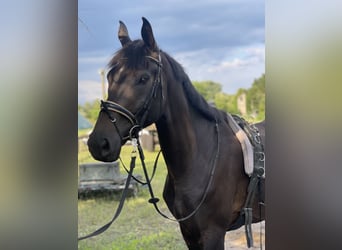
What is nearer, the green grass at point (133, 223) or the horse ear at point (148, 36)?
the horse ear at point (148, 36)

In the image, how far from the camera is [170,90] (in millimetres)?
2656

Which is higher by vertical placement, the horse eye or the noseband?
the horse eye

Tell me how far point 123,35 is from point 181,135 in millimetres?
635

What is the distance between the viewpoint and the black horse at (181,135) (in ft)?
8.36

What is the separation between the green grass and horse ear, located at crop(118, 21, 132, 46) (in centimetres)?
63

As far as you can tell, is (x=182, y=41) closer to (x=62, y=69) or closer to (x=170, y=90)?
(x=170, y=90)

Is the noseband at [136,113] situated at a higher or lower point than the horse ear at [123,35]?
lower

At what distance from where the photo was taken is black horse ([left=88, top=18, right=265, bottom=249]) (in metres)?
2.55

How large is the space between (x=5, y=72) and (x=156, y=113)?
85 cm

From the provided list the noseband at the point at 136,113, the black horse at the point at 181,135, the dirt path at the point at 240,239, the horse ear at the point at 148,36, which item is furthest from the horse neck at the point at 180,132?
the dirt path at the point at 240,239

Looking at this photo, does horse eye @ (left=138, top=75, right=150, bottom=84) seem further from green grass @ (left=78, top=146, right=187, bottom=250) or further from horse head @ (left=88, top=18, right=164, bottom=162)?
green grass @ (left=78, top=146, right=187, bottom=250)

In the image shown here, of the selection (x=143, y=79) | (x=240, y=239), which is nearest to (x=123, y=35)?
(x=143, y=79)

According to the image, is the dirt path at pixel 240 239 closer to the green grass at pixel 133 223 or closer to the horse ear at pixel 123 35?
the green grass at pixel 133 223

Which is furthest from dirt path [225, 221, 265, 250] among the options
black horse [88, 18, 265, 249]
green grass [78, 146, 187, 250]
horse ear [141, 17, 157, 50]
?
horse ear [141, 17, 157, 50]
